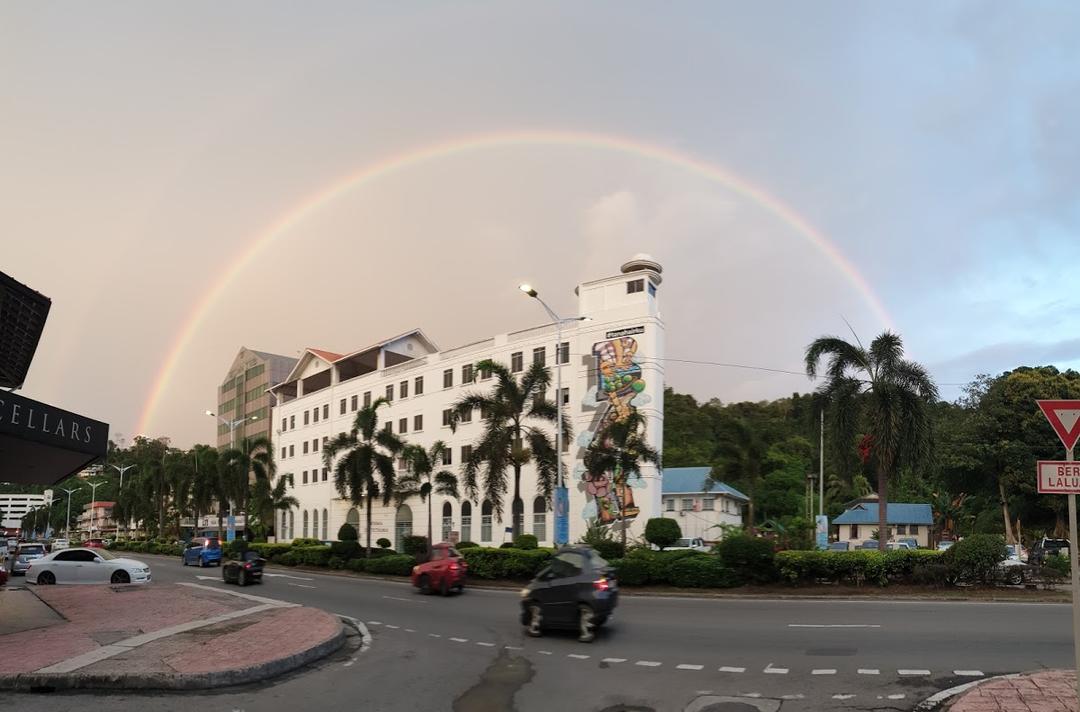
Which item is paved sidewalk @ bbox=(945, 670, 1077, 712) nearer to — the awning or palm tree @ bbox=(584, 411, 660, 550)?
the awning

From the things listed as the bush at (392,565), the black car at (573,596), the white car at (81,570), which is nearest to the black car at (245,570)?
the white car at (81,570)

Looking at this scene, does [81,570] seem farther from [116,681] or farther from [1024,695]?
[1024,695]

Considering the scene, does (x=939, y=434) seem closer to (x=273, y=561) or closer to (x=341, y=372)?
(x=273, y=561)

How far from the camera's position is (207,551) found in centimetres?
5000

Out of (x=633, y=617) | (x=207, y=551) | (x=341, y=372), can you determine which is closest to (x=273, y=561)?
(x=207, y=551)

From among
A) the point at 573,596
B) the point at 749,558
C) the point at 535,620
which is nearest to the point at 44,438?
the point at 535,620

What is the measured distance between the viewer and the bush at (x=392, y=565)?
3666 cm

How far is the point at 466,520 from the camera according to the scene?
2438 inches

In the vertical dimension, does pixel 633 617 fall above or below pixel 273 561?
above

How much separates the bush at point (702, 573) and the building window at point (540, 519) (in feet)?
99.7

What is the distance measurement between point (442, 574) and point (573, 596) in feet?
41.3

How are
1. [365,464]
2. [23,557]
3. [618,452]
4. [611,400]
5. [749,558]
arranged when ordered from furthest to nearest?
[611,400], [23,557], [365,464], [618,452], [749,558]

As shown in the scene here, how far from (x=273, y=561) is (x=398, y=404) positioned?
22.0 metres

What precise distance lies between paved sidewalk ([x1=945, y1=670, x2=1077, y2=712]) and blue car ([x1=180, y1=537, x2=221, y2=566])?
48.9 m
